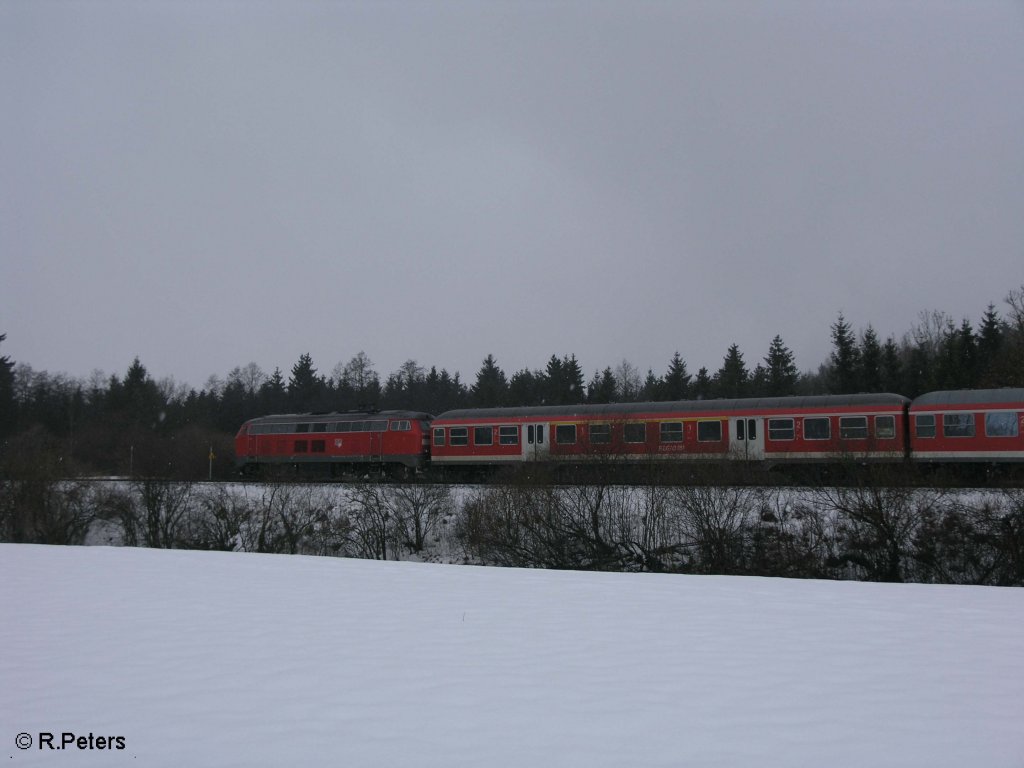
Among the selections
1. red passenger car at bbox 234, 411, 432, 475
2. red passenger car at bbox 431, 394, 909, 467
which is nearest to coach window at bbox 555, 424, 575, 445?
red passenger car at bbox 431, 394, 909, 467

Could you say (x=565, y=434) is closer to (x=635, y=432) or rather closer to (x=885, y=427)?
(x=635, y=432)

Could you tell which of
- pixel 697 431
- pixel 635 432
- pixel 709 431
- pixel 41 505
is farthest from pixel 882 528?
pixel 41 505

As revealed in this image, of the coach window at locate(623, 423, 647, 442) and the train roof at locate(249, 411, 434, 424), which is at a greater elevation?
the train roof at locate(249, 411, 434, 424)

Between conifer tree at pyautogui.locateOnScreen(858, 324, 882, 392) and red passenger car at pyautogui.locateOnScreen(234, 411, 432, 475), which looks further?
conifer tree at pyautogui.locateOnScreen(858, 324, 882, 392)

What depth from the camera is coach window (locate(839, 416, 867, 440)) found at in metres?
27.3

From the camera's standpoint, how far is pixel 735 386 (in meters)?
66.1

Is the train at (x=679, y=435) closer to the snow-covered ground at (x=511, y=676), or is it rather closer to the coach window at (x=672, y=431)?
the coach window at (x=672, y=431)

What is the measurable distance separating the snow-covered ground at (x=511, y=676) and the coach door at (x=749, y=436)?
17193mm

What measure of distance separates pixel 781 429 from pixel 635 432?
5583 mm

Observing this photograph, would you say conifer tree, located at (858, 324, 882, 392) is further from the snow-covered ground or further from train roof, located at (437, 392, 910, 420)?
the snow-covered ground

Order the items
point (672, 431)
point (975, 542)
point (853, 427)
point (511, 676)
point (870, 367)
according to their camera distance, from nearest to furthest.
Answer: point (511, 676) → point (975, 542) → point (853, 427) → point (672, 431) → point (870, 367)

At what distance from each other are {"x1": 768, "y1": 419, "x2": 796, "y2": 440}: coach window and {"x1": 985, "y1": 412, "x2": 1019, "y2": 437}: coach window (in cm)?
630

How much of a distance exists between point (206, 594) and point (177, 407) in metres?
83.4

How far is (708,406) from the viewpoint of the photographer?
30.3 m
